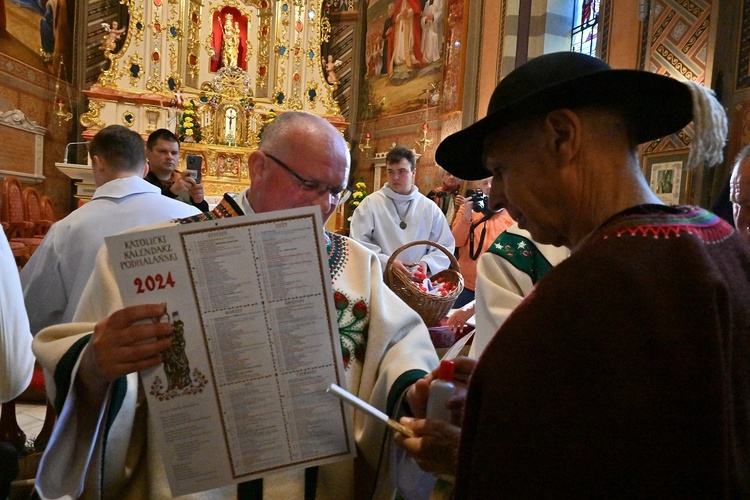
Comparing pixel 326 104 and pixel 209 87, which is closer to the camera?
pixel 209 87

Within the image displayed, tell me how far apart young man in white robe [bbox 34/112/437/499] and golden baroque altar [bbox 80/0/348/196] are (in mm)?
9983

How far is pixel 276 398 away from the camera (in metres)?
1.41

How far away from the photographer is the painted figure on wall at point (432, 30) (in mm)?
12203

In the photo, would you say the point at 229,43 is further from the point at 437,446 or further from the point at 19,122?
the point at 437,446

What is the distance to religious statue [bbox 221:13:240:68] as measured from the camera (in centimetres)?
1324

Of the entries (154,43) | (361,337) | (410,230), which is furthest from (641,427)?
(154,43)

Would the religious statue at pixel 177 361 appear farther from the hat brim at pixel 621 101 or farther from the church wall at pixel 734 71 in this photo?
the church wall at pixel 734 71

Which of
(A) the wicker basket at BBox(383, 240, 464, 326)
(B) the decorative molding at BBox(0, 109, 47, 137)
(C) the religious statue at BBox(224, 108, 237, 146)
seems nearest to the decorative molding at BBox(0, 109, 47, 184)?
(B) the decorative molding at BBox(0, 109, 47, 137)

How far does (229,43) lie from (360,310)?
12.9m

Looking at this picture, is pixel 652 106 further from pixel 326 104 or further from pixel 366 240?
pixel 326 104

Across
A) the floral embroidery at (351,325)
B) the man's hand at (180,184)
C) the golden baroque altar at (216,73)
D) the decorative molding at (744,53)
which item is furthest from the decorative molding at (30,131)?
the decorative molding at (744,53)

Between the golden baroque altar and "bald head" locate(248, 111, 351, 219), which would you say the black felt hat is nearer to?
"bald head" locate(248, 111, 351, 219)

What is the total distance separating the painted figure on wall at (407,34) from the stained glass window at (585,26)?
11.9 ft

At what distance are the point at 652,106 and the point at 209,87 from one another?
12.1m
